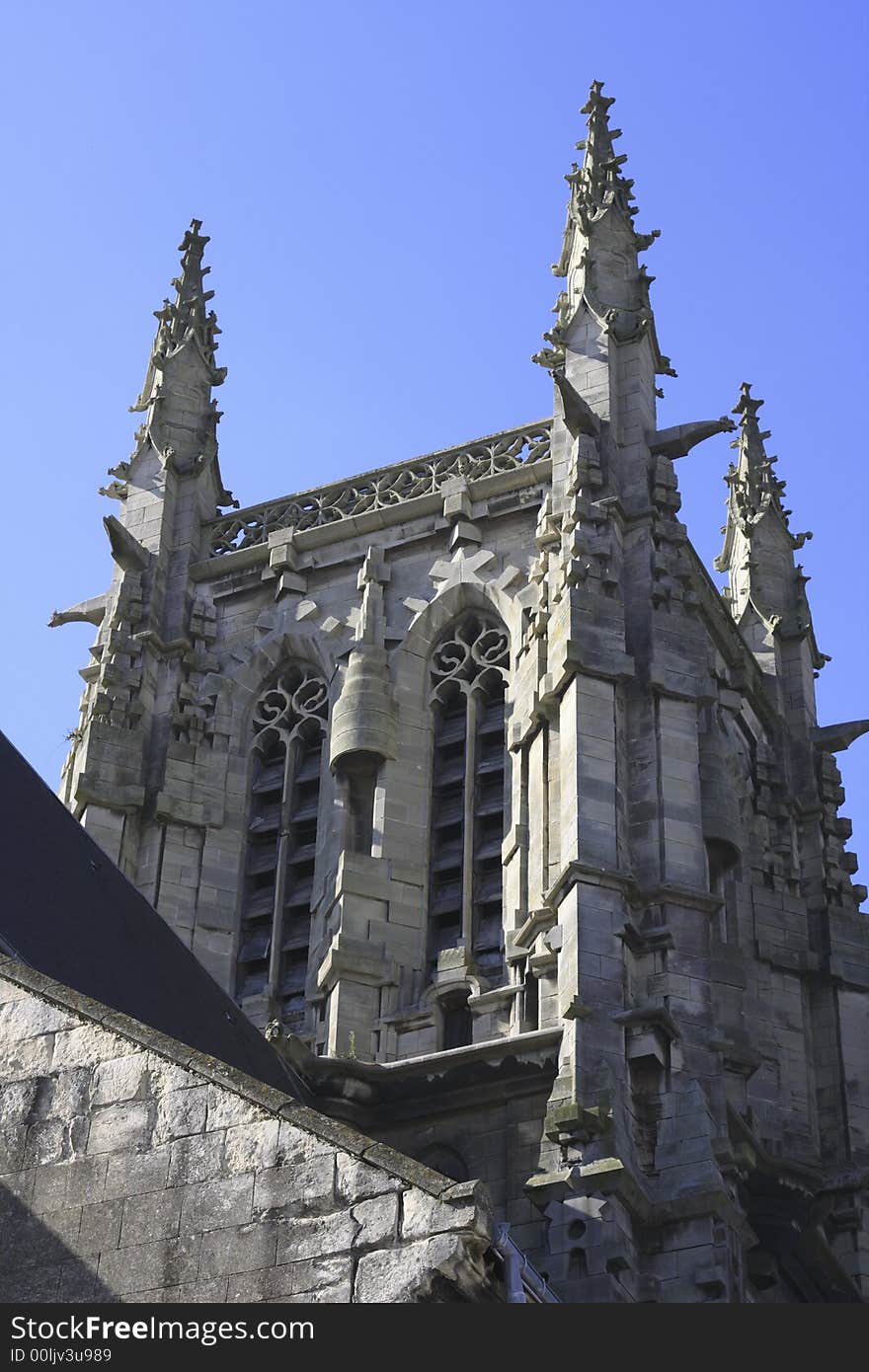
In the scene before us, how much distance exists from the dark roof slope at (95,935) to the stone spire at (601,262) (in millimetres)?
10468

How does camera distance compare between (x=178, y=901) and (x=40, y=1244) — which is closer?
(x=40, y=1244)

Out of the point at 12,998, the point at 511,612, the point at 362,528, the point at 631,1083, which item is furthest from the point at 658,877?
the point at 12,998

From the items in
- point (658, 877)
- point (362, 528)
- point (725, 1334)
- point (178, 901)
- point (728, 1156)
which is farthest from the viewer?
point (362, 528)

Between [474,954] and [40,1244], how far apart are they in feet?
55.5

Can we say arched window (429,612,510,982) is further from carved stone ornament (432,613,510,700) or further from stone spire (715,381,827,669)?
stone spire (715,381,827,669)

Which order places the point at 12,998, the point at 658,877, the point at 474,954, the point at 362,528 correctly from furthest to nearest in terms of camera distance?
1. the point at 362,528
2. the point at 474,954
3. the point at 658,877
4. the point at 12,998

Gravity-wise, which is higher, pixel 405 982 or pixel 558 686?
pixel 558 686

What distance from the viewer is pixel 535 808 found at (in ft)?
94.7

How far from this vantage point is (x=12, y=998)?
13211mm

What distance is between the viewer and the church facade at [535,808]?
83.7 feet

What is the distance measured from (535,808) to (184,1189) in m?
16.7

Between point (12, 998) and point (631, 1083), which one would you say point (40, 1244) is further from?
point (631, 1083)

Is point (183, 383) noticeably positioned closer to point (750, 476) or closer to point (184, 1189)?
point (750, 476)

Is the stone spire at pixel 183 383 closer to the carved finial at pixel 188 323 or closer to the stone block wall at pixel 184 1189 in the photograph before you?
the carved finial at pixel 188 323
